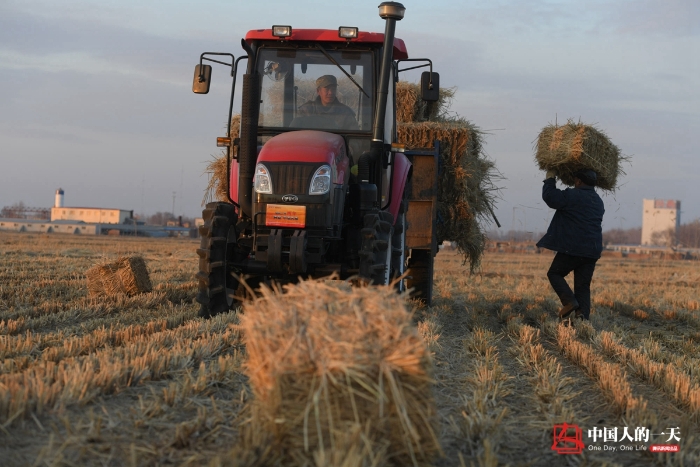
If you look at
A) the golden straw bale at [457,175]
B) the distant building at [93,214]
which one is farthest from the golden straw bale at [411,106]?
the distant building at [93,214]

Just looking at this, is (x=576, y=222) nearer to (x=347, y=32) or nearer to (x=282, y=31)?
(x=347, y=32)

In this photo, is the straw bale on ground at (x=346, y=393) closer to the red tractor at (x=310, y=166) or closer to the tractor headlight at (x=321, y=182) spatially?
the red tractor at (x=310, y=166)

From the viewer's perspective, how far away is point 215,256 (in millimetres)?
7266

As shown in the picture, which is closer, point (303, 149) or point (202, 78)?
point (303, 149)

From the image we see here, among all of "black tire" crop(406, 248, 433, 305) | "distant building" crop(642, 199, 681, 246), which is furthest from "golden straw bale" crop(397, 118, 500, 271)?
"distant building" crop(642, 199, 681, 246)

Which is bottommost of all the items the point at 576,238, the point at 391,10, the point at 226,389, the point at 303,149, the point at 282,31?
the point at 226,389

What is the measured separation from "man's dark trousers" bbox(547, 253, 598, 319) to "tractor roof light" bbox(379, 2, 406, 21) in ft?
11.6

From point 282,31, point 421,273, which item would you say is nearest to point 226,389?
point 282,31

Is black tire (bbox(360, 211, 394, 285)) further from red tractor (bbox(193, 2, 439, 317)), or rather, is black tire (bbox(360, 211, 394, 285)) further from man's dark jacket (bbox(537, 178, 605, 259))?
man's dark jacket (bbox(537, 178, 605, 259))

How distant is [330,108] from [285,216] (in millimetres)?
1486

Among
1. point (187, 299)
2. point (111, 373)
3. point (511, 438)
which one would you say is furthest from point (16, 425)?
point (187, 299)

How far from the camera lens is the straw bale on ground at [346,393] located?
3.07 m

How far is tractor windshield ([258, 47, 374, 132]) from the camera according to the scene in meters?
→ 8.01

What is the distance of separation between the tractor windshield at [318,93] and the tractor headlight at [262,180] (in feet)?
3.21
